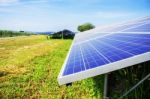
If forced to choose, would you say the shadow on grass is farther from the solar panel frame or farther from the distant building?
the distant building

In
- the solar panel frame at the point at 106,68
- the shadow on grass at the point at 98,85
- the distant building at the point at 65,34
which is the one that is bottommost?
the distant building at the point at 65,34

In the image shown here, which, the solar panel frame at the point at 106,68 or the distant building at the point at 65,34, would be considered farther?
the distant building at the point at 65,34

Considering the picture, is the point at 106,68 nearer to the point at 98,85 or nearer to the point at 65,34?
the point at 98,85

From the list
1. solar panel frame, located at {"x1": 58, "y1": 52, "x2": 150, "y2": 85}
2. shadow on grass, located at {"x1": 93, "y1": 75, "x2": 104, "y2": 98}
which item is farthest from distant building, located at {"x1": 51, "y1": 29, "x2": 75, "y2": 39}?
solar panel frame, located at {"x1": 58, "y1": 52, "x2": 150, "y2": 85}

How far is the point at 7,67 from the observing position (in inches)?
544

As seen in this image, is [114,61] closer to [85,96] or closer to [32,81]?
[85,96]

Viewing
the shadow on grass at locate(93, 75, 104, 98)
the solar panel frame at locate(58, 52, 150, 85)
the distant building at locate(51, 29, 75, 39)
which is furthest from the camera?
the distant building at locate(51, 29, 75, 39)

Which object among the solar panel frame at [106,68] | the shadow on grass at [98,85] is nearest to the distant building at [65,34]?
the shadow on grass at [98,85]

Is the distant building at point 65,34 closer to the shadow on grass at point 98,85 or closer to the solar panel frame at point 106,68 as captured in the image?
the shadow on grass at point 98,85

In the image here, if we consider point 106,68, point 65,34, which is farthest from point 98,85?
point 65,34

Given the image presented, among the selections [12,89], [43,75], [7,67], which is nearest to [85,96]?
[12,89]

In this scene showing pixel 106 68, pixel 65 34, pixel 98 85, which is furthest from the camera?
pixel 65 34

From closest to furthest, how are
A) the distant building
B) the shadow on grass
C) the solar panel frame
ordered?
the solar panel frame → the shadow on grass → the distant building

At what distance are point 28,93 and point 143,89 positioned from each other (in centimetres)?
389
